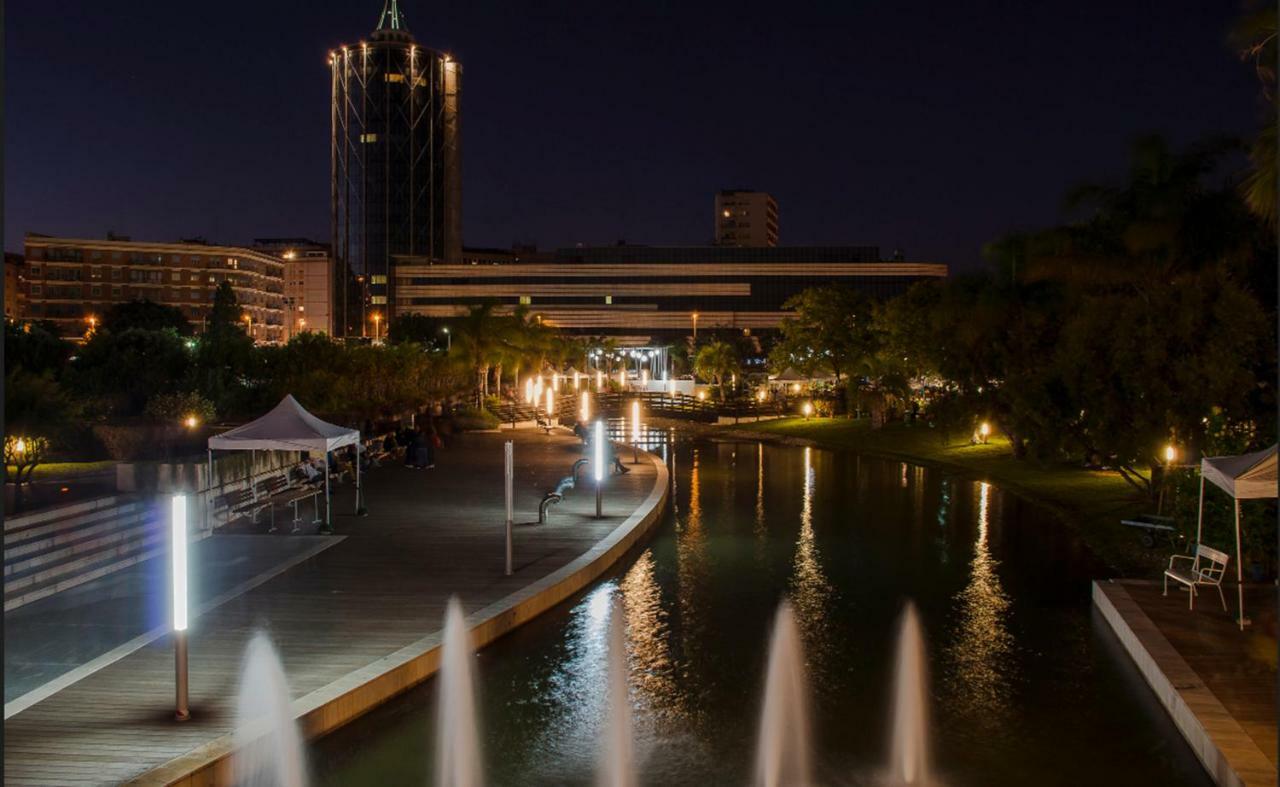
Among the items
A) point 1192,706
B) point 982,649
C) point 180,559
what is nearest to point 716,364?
point 982,649

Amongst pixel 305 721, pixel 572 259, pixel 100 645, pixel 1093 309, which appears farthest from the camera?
pixel 572 259

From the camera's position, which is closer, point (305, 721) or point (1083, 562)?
point (305, 721)

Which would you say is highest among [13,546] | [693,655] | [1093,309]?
[1093,309]

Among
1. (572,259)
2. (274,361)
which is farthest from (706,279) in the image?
(274,361)

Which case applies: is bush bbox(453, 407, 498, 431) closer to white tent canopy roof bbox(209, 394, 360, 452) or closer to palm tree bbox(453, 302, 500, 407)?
palm tree bbox(453, 302, 500, 407)

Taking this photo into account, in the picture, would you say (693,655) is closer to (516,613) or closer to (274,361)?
(516,613)

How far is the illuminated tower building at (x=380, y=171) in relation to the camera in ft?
591

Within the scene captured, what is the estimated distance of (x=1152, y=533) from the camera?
19.7 metres

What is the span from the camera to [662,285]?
13925 cm

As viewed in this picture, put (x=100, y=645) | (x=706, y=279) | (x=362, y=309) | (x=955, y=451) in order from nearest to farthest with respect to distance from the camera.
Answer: (x=100, y=645), (x=955, y=451), (x=706, y=279), (x=362, y=309)

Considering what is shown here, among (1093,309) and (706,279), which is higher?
(706,279)

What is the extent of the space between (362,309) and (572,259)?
48.2 m

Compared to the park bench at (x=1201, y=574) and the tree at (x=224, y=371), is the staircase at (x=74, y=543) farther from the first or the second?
the tree at (x=224, y=371)

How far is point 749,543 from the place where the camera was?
2109cm
